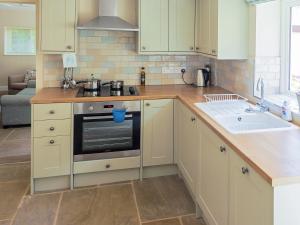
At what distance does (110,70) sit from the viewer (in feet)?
11.5

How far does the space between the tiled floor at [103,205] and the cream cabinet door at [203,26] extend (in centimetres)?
145

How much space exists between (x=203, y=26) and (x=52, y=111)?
1803mm

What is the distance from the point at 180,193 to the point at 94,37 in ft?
6.43

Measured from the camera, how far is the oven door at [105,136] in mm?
2873

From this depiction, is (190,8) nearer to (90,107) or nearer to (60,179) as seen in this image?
(90,107)

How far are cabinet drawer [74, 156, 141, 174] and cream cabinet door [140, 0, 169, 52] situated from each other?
47.8 inches

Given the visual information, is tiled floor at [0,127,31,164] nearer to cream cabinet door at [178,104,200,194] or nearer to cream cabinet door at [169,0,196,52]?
cream cabinet door at [178,104,200,194]

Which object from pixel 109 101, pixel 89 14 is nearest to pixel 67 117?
pixel 109 101

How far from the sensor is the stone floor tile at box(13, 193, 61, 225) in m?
2.37

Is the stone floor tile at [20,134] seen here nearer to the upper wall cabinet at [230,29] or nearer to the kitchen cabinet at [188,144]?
the kitchen cabinet at [188,144]

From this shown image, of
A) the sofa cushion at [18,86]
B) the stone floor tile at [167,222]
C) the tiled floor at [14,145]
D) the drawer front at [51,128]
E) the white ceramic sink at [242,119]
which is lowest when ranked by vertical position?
the stone floor tile at [167,222]

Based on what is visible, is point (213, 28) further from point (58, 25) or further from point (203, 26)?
point (58, 25)

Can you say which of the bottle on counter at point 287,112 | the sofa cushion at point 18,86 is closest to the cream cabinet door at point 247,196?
the bottle on counter at point 287,112

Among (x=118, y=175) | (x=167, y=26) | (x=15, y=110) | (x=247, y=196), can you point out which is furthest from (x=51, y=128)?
(x=15, y=110)
